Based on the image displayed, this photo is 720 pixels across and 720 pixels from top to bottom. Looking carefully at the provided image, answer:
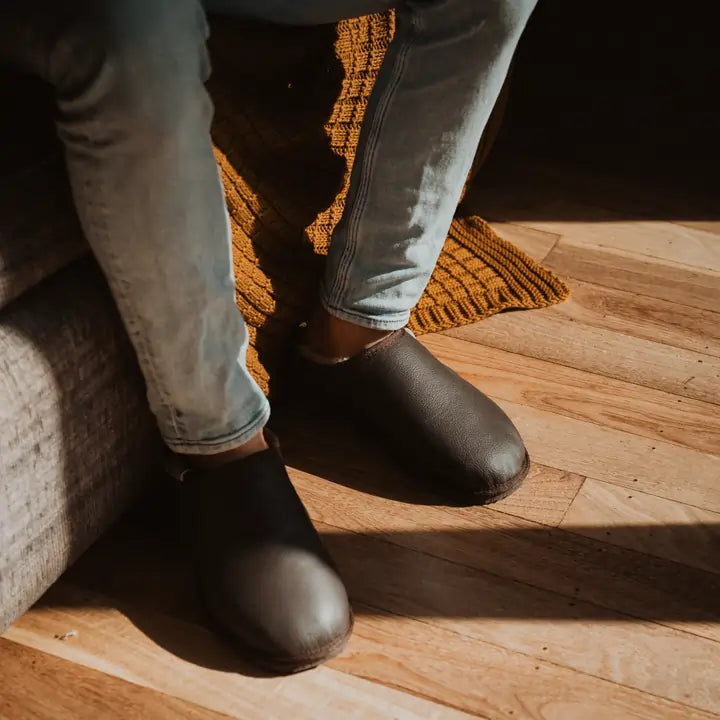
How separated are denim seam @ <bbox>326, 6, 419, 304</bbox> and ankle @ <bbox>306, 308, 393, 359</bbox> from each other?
31mm

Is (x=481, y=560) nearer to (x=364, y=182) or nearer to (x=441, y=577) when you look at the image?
(x=441, y=577)

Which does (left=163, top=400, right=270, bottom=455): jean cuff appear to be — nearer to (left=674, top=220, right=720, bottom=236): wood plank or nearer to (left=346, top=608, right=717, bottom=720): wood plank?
(left=346, top=608, right=717, bottom=720): wood plank

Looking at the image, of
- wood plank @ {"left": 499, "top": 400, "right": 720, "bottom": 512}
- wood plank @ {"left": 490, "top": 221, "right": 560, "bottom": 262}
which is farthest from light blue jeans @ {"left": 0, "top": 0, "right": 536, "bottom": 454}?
wood plank @ {"left": 490, "top": 221, "right": 560, "bottom": 262}

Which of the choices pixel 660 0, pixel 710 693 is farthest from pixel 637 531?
pixel 660 0

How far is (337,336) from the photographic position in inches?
41.0

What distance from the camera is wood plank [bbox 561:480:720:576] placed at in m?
0.98

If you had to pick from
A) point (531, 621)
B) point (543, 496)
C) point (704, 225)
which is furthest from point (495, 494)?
point (704, 225)

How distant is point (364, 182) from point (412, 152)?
0.05 m

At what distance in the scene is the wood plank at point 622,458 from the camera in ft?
3.48

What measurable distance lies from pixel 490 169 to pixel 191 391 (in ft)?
3.48

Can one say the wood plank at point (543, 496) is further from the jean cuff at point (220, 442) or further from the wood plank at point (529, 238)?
the wood plank at point (529, 238)

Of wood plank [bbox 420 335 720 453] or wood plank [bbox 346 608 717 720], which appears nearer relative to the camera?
wood plank [bbox 346 608 717 720]

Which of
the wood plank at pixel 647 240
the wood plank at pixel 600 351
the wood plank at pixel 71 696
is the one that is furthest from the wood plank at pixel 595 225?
the wood plank at pixel 71 696

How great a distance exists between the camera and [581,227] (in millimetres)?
1582
